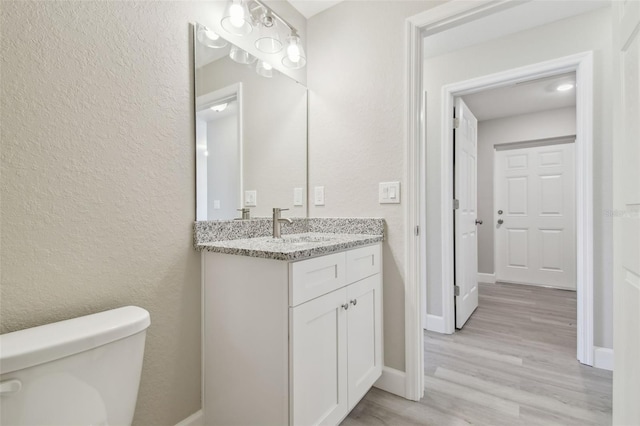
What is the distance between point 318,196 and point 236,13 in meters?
1.06

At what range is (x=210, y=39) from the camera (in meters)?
1.40

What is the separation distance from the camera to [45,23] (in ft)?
3.05

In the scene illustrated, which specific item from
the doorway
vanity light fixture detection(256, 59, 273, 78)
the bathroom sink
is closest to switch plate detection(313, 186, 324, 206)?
the bathroom sink

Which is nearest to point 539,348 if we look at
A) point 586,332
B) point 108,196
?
point 586,332

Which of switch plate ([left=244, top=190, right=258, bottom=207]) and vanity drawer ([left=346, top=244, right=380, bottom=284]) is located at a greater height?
switch plate ([left=244, top=190, right=258, bottom=207])

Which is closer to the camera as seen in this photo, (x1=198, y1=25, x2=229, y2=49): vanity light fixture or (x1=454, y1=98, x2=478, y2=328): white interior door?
(x1=198, y1=25, x2=229, y2=49): vanity light fixture

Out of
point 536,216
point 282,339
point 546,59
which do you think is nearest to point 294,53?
point 282,339

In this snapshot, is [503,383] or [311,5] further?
[311,5]

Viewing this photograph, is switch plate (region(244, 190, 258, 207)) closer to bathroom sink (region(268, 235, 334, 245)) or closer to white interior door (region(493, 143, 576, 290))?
bathroom sink (region(268, 235, 334, 245))

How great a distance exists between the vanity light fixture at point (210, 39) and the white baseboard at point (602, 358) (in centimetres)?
285

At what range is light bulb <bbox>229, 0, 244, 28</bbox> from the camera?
4.70 ft

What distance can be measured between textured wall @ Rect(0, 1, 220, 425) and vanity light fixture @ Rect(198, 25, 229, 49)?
2.1 inches

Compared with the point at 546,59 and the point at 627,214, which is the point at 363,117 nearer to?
the point at 627,214

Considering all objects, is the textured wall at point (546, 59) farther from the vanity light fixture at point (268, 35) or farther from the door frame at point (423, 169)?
the vanity light fixture at point (268, 35)
